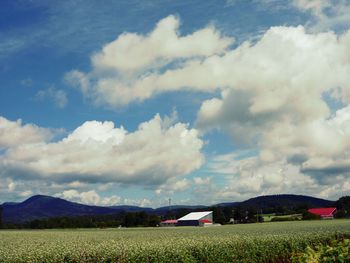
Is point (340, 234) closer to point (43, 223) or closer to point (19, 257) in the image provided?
point (19, 257)

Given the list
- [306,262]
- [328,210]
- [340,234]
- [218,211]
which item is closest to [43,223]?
[218,211]

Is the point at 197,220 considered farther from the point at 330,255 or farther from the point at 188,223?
the point at 330,255

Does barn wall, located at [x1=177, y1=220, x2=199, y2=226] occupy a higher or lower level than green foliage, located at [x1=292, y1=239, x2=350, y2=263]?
lower

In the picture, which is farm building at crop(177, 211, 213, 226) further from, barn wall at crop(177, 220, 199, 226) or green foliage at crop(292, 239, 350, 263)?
green foliage at crop(292, 239, 350, 263)

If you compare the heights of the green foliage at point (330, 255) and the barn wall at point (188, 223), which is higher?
the green foliage at point (330, 255)

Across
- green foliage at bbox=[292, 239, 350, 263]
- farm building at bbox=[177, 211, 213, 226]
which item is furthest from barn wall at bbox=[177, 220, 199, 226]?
green foliage at bbox=[292, 239, 350, 263]

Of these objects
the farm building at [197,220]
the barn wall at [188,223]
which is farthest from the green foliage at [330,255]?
the barn wall at [188,223]

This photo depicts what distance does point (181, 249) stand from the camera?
28.4 m

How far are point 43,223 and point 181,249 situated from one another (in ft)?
433

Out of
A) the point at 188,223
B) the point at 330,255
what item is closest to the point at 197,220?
the point at 188,223

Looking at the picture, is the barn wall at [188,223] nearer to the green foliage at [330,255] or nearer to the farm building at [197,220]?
the farm building at [197,220]

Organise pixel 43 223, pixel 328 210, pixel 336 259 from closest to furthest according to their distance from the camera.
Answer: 1. pixel 336 259
2. pixel 43 223
3. pixel 328 210

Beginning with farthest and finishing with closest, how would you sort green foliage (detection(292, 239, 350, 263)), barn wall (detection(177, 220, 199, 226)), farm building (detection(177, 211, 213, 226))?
barn wall (detection(177, 220, 199, 226)), farm building (detection(177, 211, 213, 226)), green foliage (detection(292, 239, 350, 263))

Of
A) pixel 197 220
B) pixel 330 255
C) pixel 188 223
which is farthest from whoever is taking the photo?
pixel 188 223
